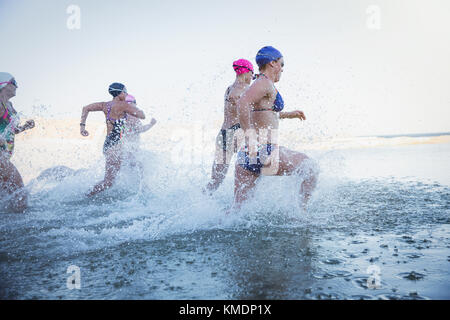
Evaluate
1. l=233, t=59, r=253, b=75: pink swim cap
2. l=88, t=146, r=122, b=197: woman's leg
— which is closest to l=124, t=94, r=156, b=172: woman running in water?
l=88, t=146, r=122, b=197: woman's leg

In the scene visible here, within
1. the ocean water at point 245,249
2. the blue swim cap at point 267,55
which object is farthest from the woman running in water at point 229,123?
the blue swim cap at point 267,55

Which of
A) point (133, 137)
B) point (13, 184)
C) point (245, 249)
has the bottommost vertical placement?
point (245, 249)

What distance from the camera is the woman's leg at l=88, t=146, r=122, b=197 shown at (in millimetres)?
5312

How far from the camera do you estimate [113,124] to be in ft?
17.8

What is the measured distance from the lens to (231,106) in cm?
414

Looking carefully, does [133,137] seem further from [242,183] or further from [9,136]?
[242,183]

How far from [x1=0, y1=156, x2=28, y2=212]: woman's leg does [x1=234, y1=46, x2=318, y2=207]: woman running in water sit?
3183 millimetres

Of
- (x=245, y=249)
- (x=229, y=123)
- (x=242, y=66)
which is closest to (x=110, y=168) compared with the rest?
(x=229, y=123)

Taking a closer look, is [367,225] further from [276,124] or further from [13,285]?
[13,285]

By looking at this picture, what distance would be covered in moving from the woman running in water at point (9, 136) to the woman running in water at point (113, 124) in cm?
127

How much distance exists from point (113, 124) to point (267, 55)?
3400 millimetres

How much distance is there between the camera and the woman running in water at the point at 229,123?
159 inches
